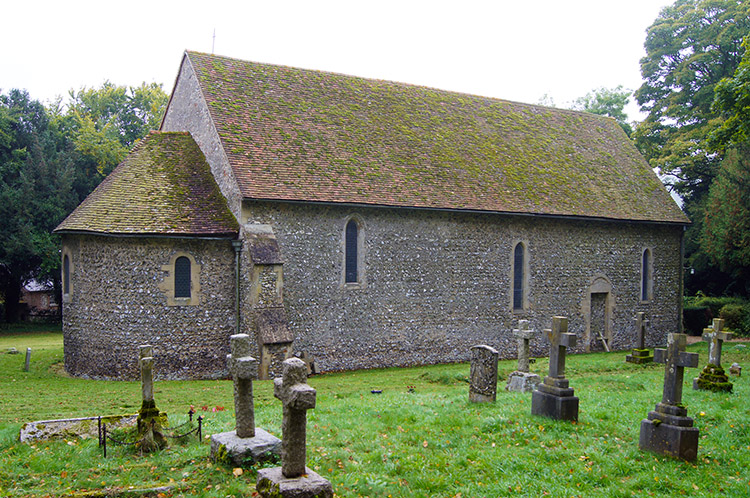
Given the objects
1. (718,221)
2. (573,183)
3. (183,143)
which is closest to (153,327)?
(183,143)

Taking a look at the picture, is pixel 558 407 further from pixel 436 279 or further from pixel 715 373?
pixel 436 279

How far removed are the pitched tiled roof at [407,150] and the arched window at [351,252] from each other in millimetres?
1136

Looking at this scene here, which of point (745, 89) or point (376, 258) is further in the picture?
point (376, 258)

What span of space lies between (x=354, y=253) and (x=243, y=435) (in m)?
12.0

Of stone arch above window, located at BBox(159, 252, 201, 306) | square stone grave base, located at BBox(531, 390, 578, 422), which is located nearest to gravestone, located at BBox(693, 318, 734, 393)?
square stone grave base, located at BBox(531, 390, 578, 422)

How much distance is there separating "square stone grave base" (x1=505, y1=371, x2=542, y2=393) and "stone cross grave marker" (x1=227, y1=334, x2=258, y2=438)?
7613 mm

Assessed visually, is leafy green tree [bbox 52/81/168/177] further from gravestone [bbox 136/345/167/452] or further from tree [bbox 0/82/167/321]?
gravestone [bbox 136/345/167/452]

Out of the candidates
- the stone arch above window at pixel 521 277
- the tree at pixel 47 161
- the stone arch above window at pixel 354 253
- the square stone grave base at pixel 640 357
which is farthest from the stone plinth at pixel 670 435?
the tree at pixel 47 161

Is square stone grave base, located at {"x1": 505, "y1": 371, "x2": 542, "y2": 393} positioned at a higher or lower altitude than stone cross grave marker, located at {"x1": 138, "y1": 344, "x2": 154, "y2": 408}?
lower

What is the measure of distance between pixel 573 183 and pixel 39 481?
2235 cm

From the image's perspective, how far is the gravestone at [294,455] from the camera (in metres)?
5.77

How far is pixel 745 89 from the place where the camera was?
17312 millimetres

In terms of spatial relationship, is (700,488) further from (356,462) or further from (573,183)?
(573,183)

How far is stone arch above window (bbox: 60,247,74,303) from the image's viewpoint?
60.3 ft
